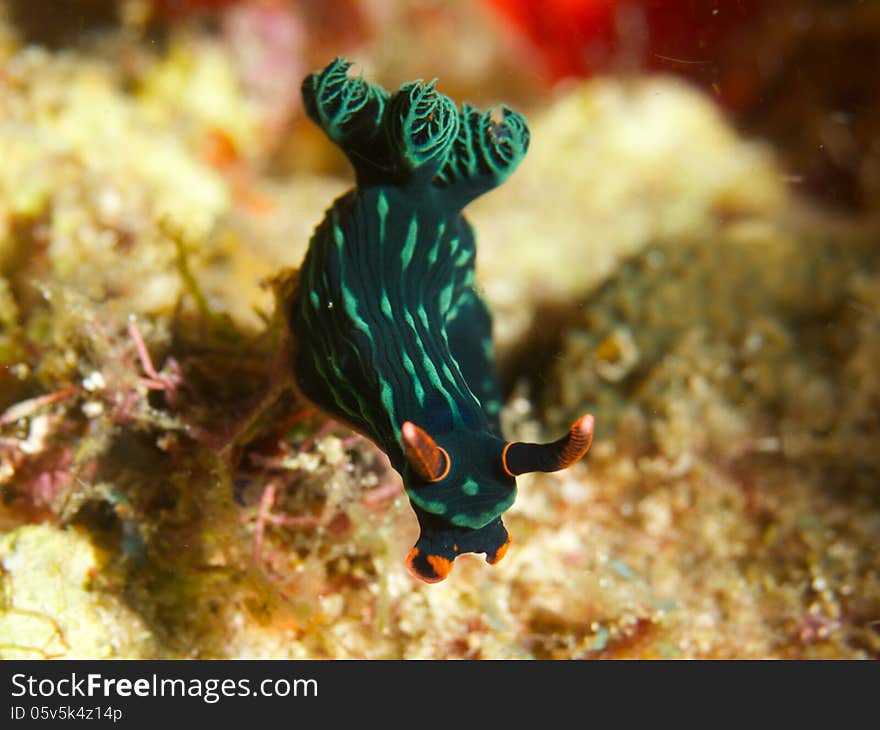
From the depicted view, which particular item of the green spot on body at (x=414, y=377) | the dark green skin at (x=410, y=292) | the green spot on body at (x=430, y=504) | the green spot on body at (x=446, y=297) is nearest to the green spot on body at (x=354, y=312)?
the dark green skin at (x=410, y=292)

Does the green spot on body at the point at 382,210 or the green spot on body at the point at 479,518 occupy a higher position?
the green spot on body at the point at 382,210

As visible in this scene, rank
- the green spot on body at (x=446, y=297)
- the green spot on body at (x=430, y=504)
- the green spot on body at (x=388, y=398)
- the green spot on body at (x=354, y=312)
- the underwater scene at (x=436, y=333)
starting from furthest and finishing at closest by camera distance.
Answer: the green spot on body at (x=446, y=297), the underwater scene at (x=436, y=333), the green spot on body at (x=354, y=312), the green spot on body at (x=388, y=398), the green spot on body at (x=430, y=504)

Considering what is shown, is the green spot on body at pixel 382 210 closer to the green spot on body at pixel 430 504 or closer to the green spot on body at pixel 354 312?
the green spot on body at pixel 354 312

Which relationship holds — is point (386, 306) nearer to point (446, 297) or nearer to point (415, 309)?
point (415, 309)

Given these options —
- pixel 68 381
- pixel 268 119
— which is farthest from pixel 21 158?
pixel 268 119

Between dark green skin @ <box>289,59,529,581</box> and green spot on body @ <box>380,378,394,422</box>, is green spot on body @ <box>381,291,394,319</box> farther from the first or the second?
green spot on body @ <box>380,378,394,422</box>

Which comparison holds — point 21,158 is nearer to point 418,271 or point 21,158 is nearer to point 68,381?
point 68,381

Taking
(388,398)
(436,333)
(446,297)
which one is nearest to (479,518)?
(388,398)
